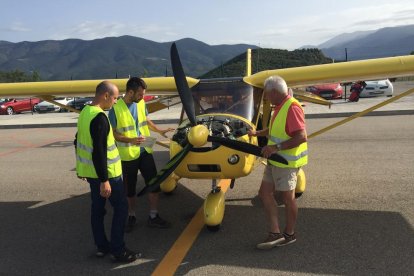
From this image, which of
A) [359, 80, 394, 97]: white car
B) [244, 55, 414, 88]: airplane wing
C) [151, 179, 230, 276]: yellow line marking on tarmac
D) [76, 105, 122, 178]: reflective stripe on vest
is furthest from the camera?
[359, 80, 394, 97]: white car

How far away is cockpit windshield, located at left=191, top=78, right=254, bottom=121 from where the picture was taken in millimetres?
5121

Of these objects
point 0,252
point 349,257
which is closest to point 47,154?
point 0,252

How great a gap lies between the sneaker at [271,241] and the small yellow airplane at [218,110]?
641 millimetres

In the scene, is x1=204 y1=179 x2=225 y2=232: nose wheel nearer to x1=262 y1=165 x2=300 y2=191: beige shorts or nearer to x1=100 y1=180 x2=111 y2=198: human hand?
x1=262 y1=165 x2=300 y2=191: beige shorts

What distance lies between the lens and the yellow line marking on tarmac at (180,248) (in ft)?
12.1

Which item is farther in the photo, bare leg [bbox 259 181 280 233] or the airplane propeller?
bare leg [bbox 259 181 280 233]

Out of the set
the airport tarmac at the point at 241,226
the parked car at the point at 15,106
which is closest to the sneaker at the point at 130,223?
the airport tarmac at the point at 241,226

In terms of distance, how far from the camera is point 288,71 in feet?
18.1

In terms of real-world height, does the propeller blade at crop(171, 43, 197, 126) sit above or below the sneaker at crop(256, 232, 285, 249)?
above

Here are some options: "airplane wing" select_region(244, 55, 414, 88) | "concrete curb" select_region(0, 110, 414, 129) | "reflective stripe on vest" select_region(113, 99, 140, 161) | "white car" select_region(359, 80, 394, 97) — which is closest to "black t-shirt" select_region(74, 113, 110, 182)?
"reflective stripe on vest" select_region(113, 99, 140, 161)

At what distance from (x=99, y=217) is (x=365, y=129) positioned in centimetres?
924

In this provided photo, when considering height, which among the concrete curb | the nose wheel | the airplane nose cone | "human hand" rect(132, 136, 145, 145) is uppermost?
the airplane nose cone

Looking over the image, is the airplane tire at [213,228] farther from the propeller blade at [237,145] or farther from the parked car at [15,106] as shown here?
the parked car at [15,106]

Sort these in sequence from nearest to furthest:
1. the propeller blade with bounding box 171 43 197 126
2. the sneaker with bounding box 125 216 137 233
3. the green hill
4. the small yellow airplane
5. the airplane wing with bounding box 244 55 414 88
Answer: the small yellow airplane, the propeller blade with bounding box 171 43 197 126, the sneaker with bounding box 125 216 137 233, the airplane wing with bounding box 244 55 414 88, the green hill
